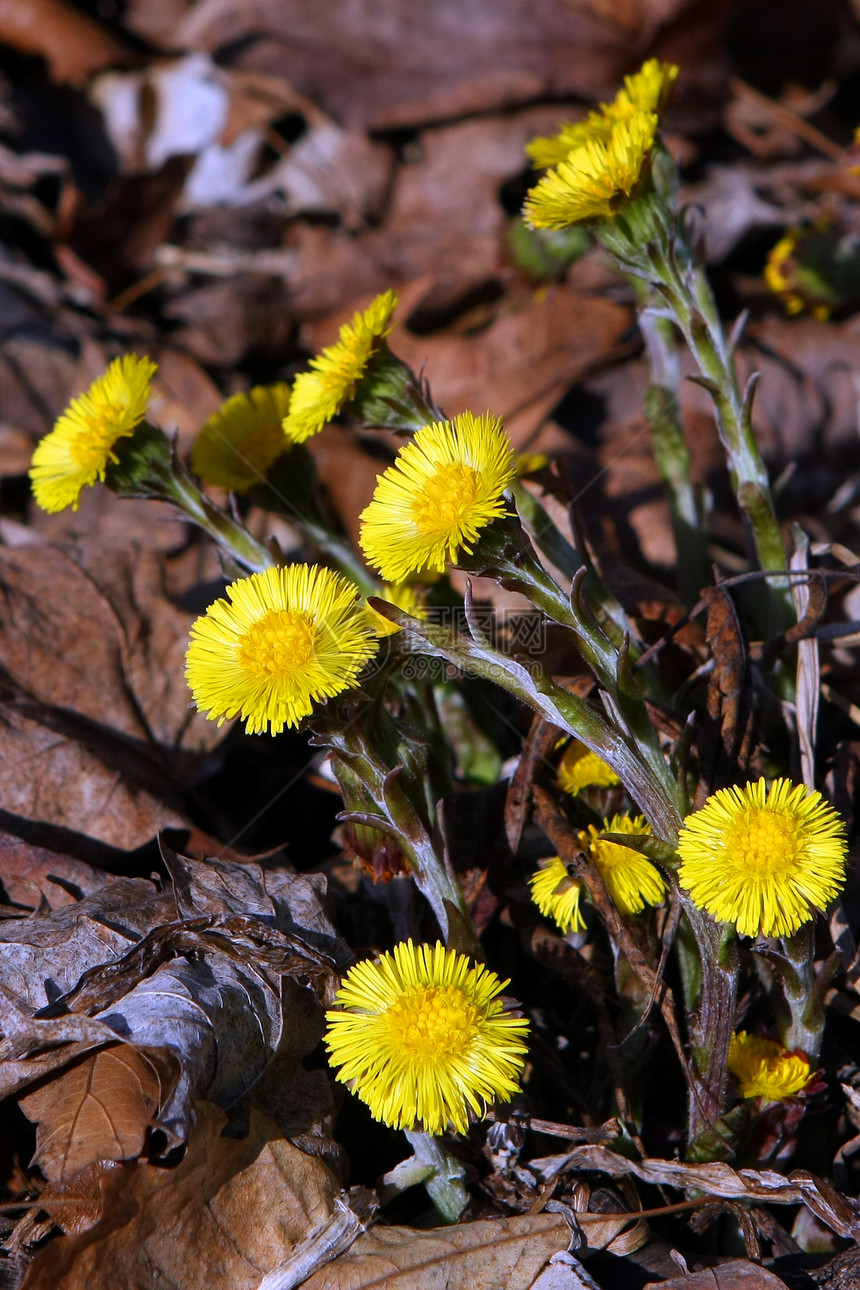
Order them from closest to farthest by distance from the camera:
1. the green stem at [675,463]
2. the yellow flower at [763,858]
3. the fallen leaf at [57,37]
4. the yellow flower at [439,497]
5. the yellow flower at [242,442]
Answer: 1. the yellow flower at [763,858]
2. the yellow flower at [439,497]
3. the yellow flower at [242,442]
4. the green stem at [675,463]
5. the fallen leaf at [57,37]

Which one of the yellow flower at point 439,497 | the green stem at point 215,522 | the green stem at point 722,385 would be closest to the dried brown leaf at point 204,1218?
the yellow flower at point 439,497

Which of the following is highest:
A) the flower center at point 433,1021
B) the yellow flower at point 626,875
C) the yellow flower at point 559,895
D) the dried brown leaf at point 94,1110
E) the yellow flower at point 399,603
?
the yellow flower at point 399,603

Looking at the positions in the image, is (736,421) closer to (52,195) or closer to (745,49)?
(745,49)

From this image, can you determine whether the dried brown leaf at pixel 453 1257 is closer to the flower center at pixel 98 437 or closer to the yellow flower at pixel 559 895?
the yellow flower at pixel 559 895

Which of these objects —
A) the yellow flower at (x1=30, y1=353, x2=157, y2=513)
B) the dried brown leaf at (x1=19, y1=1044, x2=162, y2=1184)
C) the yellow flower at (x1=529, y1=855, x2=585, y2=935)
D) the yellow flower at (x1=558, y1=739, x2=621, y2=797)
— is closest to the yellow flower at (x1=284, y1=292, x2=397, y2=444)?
the yellow flower at (x1=30, y1=353, x2=157, y2=513)

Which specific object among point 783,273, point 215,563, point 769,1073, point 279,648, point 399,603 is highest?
point 279,648

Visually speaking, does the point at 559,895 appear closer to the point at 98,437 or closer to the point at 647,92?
the point at 98,437

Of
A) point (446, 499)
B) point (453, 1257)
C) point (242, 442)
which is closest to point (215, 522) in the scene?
point (242, 442)

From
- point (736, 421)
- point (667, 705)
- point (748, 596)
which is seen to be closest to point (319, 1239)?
point (667, 705)
